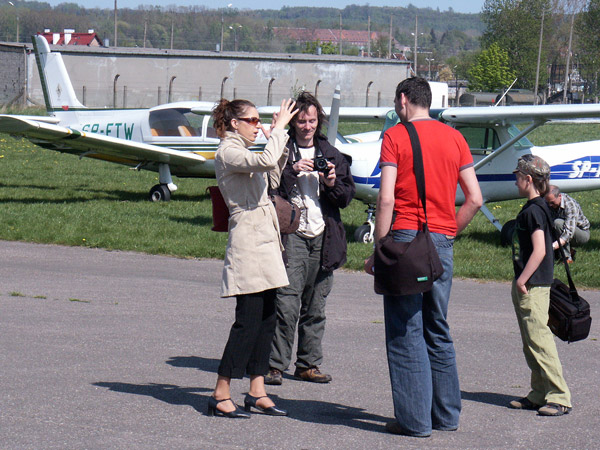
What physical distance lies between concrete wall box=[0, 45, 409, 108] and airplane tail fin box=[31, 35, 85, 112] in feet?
109

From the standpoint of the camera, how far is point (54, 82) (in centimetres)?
2086

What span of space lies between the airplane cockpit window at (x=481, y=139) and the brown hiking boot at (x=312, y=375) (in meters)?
8.08

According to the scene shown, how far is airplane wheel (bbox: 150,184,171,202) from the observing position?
54.7 feet

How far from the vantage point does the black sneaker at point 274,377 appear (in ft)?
17.6

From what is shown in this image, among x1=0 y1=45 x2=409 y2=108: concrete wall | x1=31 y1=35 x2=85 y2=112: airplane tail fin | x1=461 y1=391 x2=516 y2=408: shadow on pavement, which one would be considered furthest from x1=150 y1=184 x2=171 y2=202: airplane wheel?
x1=0 y1=45 x2=409 y2=108: concrete wall

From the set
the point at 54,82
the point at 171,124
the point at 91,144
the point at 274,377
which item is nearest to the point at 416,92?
the point at 274,377

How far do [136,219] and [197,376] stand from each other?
8593mm

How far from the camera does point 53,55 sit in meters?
21.5

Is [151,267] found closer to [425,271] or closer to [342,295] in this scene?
[342,295]

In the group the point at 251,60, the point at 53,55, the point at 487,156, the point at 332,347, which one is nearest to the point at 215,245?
the point at 487,156

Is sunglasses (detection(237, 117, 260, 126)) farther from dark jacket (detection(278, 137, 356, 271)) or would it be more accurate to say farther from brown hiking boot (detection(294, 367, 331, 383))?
brown hiking boot (detection(294, 367, 331, 383))

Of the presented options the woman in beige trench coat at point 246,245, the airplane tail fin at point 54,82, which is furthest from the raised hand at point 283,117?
the airplane tail fin at point 54,82

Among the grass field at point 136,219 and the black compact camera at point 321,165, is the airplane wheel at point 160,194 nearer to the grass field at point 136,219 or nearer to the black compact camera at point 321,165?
A: the grass field at point 136,219

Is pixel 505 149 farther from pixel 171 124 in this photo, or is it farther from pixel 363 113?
pixel 171 124
